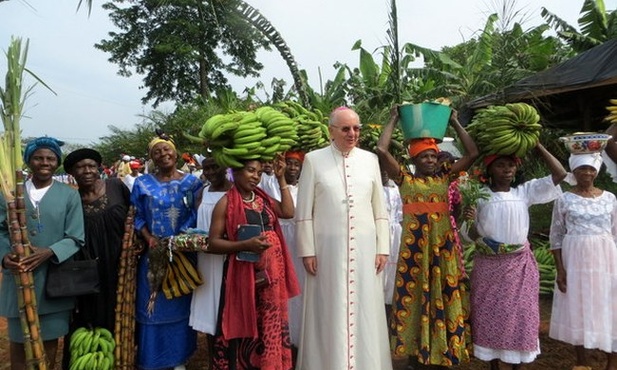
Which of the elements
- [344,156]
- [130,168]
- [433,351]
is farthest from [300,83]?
[130,168]

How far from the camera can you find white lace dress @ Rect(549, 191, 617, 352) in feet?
12.0

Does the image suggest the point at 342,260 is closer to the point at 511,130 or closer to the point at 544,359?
the point at 511,130

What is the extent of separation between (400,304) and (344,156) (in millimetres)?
1184

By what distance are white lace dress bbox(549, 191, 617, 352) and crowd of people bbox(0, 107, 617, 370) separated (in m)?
0.01

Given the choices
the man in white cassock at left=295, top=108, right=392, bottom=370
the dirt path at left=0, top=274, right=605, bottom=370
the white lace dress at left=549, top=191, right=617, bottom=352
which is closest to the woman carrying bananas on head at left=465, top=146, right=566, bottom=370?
the white lace dress at left=549, top=191, right=617, bottom=352

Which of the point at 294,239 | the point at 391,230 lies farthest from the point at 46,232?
the point at 391,230

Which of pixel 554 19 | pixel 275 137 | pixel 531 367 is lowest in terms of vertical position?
pixel 531 367

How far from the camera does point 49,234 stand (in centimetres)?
Result: 322

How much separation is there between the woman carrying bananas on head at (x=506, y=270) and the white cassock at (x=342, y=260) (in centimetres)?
75

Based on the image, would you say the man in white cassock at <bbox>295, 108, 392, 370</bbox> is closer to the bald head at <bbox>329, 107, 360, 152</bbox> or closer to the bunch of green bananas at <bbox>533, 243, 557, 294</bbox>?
the bald head at <bbox>329, 107, 360, 152</bbox>

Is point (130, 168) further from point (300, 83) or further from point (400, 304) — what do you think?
point (400, 304)

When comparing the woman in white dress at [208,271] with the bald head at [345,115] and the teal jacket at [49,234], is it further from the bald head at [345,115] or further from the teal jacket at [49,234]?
the bald head at [345,115]

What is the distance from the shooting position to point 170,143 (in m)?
3.67

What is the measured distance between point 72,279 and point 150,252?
0.54m
